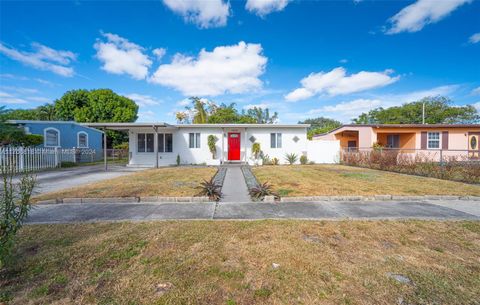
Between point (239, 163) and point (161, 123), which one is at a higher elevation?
point (161, 123)

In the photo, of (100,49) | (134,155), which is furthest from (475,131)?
→ (100,49)

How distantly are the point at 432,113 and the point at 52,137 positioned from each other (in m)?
47.6

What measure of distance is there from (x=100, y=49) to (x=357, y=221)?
16.6 m

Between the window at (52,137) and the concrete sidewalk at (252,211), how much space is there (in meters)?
14.3

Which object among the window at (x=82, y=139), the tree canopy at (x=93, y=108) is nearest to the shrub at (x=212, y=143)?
the window at (x=82, y=139)

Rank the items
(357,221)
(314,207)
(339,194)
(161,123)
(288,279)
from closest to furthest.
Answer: (288,279), (357,221), (314,207), (339,194), (161,123)

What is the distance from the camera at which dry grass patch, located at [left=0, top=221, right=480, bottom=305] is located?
181 centimetres

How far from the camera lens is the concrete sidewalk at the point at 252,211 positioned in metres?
3.85

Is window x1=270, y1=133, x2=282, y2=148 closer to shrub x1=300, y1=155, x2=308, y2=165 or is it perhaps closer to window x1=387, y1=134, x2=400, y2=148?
shrub x1=300, y1=155, x2=308, y2=165

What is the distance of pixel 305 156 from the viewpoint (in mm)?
14055

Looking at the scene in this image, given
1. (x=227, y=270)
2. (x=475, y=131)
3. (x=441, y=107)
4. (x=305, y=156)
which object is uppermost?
(x=441, y=107)

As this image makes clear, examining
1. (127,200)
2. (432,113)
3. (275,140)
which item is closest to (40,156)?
(127,200)

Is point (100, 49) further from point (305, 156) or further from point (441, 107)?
point (441, 107)

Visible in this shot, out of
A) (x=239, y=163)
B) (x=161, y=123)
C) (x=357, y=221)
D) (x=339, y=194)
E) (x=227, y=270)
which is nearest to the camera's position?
(x=227, y=270)
